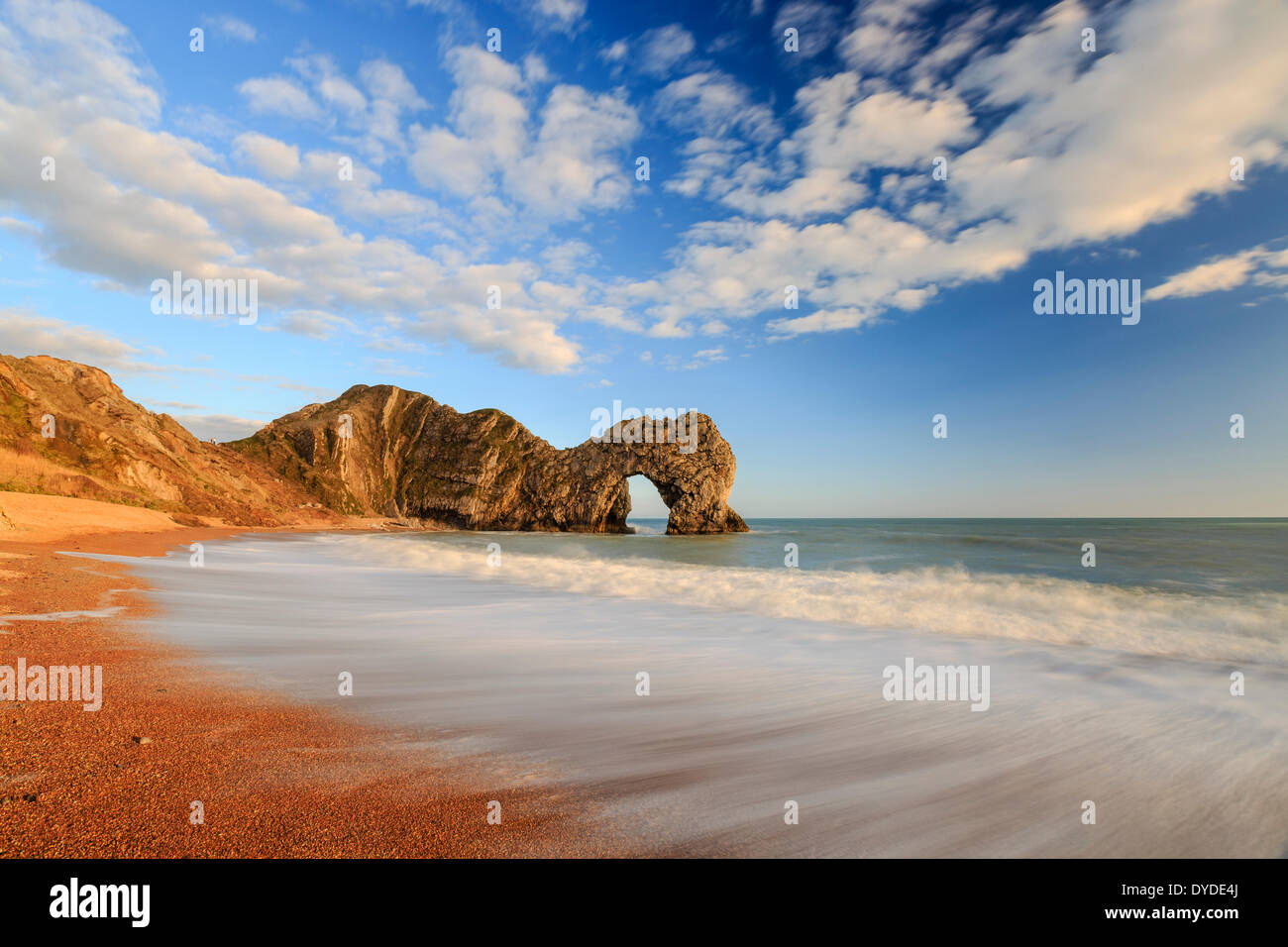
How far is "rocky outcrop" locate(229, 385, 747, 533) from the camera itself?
76.8 m

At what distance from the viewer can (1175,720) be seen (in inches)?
233

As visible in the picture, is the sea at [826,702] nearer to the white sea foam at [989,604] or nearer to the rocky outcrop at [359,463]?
the white sea foam at [989,604]

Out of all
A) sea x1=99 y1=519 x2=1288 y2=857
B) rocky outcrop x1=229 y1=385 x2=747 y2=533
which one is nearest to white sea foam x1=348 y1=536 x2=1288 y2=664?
sea x1=99 y1=519 x2=1288 y2=857

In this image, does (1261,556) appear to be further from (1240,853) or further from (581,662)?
(581,662)

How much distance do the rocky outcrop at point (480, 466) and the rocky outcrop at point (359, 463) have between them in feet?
0.76

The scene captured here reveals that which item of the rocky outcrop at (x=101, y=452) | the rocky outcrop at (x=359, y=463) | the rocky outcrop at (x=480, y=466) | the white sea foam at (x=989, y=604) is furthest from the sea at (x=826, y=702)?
the rocky outcrop at (x=480, y=466)

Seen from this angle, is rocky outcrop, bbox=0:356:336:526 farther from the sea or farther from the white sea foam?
the white sea foam

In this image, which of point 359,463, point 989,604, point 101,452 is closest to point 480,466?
point 359,463

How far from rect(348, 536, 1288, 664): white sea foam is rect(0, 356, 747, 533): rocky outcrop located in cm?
4066

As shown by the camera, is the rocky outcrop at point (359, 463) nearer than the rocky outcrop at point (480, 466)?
Yes

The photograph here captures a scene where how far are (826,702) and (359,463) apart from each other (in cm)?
10807

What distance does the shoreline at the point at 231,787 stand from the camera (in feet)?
8.75
